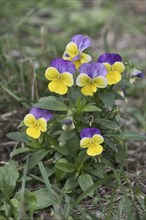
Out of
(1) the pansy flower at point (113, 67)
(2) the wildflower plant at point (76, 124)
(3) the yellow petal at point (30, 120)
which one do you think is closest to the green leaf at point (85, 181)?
(2) the wildflower plant at point (76, 124)

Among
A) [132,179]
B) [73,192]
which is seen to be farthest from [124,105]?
[73,192]

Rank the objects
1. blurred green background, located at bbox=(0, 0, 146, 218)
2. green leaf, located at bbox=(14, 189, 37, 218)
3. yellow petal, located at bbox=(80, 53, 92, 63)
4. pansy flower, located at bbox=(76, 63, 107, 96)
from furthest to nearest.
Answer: blurred green background, located at bbox=(0, 0, 146, 218) < yellow petal, located at bbox=(80, 53, 92, 63) < pansy flower, located at bbox=(76, 63, 107, 96) < green leaf, located at bbox=(14, 189, 37, 218)

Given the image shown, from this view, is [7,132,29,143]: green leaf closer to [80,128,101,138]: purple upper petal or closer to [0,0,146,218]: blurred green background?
[0,0,146,218]: blurred green background

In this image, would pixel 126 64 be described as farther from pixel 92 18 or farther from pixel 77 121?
pixel 92 18

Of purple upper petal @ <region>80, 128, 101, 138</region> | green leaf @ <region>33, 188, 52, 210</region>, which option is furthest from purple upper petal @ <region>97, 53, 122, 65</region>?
green leaf @ <region>33, 188, 52, 210</region>

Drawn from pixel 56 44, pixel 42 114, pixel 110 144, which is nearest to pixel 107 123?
pixel 110 144

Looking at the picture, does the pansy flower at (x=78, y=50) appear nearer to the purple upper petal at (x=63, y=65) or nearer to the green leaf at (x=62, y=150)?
the purple upper petal at (x=63, y=65)
